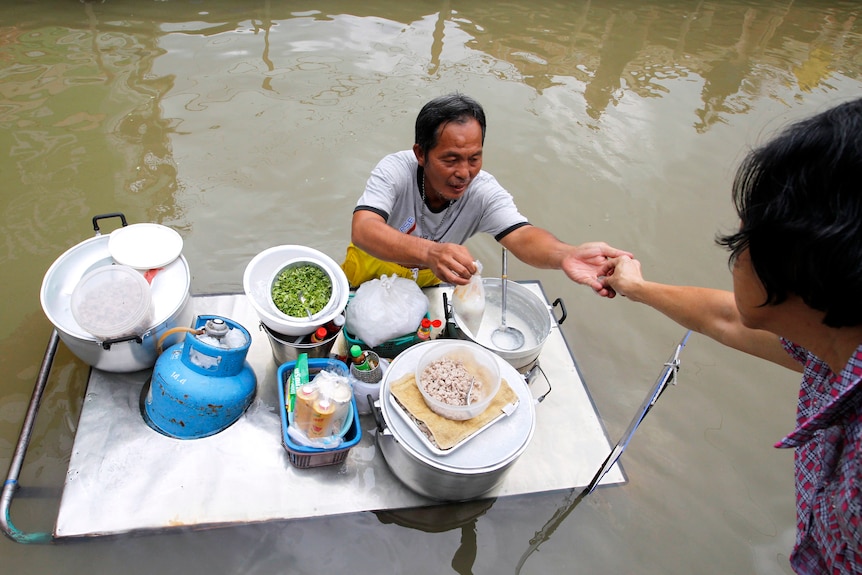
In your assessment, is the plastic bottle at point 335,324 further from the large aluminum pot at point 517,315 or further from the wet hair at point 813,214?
the wet hair at point 813,214

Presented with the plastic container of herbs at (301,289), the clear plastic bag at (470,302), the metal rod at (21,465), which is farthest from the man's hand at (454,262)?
the metal rod at (21,465)

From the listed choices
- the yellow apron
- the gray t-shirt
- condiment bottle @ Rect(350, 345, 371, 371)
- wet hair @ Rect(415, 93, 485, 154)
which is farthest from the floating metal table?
wet hair @ Rect(415, 93, 485, 154)

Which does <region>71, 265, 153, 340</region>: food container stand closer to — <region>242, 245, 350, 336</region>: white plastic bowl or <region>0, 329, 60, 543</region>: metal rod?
<region>242, 245, 350, 336</region>: white plastic bowl

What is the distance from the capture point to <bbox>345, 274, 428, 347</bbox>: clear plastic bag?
237 centimetres

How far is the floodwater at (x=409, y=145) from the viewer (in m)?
2.33

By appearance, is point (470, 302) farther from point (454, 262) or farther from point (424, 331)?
point (454, 262)

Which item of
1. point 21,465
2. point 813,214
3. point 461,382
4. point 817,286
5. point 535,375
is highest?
point 813,214

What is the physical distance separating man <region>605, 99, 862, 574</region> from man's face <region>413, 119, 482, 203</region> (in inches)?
50.5

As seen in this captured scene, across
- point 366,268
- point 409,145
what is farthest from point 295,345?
point 409,145

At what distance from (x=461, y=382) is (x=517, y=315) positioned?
810 mm

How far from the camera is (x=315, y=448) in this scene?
2.12 meters

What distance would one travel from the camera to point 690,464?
286 centimetres

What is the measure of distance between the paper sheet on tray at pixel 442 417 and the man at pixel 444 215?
51cm

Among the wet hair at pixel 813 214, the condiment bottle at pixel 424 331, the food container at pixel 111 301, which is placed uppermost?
the wet hair at pixel 813 214
